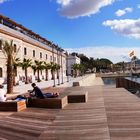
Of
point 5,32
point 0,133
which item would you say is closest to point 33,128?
point 0,133

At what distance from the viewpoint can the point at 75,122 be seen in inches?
359

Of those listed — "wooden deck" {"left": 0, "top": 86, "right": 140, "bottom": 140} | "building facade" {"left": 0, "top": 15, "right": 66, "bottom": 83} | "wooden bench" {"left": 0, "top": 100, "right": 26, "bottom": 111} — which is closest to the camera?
"wooden deck" {"left": 0, "top": 86, "right": 140, "bottom": 140}

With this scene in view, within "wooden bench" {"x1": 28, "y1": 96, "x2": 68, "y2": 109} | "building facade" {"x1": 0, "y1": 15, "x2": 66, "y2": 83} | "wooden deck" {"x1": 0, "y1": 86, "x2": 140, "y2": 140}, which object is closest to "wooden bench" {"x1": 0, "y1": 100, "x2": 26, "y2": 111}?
"wooden deck" {"x1": 0, "y1": 86, "x2": 140, "y2": 140}

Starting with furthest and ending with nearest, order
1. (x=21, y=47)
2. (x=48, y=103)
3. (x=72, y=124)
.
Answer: (x=21, y=47) < (x=48, y=103) < (x=72, y=124)

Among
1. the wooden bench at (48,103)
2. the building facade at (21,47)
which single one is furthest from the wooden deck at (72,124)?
the building facade at (21,47)

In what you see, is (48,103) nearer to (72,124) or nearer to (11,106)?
(11,106)

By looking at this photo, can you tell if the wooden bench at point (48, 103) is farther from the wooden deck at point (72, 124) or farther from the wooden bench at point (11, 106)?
the wooden bench at point (11, 106)

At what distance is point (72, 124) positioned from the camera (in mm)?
8844

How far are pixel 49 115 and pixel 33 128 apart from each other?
2.12 metres

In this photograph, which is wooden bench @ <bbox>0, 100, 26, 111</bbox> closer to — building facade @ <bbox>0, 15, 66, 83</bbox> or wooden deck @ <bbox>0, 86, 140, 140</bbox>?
wooden deck @ <bbox>0, 86, 140, 140</bbox>

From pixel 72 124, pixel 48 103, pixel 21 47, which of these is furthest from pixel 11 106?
pixel 21 47

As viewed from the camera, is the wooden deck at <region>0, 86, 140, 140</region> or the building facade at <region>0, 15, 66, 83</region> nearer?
the wooden deck at <region>0, 86, 140, 140</region>

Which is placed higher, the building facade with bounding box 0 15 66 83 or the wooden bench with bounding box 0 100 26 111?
the building facade with bounding box 0 15 66 83

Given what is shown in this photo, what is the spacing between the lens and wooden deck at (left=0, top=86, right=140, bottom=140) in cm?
747
